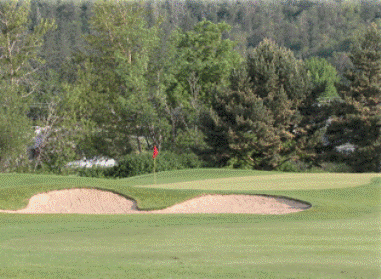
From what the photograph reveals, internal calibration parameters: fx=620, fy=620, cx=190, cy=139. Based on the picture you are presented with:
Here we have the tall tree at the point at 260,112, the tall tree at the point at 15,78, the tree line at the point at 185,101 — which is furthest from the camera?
the tree line at the point at 185,101

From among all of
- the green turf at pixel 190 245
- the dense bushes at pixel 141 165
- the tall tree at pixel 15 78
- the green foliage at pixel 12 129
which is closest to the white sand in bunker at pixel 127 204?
the green turf at pixel 190 245

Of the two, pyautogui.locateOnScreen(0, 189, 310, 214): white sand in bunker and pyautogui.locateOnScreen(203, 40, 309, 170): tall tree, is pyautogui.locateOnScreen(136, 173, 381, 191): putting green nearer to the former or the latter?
pyautogui.locateOnScreen(0, 189, 310, 214): white sand in bunker

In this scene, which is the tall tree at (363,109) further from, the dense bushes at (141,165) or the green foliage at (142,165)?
the green foliage at (142,165)

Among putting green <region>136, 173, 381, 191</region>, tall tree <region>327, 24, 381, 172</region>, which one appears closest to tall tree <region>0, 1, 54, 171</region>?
putting green <region>136, 173, 381, 191</region>

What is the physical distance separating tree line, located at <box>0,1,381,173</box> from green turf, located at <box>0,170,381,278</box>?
2089 centimetres

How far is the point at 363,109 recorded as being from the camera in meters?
35.8

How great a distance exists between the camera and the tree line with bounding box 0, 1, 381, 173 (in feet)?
112

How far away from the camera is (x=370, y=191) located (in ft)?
48.9

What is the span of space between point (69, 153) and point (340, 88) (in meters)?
17.4

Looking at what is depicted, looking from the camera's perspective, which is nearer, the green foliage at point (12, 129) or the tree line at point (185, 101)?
the green foliage at point (12, 129)


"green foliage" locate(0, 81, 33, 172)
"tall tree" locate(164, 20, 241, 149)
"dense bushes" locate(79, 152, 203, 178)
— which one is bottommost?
"dense bushes" locate(79, 152, 203, 178)

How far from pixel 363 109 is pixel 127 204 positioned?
25.2 m

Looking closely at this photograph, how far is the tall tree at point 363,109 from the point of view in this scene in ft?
117

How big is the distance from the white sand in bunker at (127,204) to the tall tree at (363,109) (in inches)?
922
